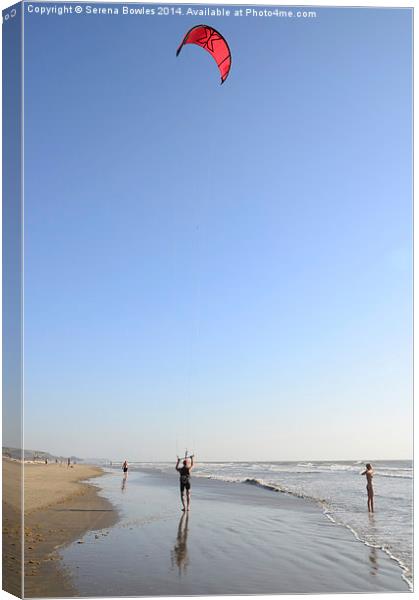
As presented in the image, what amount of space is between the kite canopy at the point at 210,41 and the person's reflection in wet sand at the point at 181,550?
462 cm

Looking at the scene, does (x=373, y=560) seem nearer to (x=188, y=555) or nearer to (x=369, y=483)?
(x=188, y=555)

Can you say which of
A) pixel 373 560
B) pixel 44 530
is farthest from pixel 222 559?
pixel 44 530

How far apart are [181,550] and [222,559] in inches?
21.0

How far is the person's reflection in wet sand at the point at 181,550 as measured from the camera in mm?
6266

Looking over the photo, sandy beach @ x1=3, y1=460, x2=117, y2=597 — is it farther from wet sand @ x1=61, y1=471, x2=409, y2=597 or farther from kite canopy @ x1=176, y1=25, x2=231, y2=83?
kite canopy @ x1=176, y1=25, x2=231, y2=83

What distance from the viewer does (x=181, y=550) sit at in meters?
6.88

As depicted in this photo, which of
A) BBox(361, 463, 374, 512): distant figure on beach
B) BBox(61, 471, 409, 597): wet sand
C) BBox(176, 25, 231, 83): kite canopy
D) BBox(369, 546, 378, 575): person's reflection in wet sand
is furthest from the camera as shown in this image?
BBox(361, 463, 374, 512): distant figure on beach

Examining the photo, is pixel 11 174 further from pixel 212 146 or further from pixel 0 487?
pixel 0 487

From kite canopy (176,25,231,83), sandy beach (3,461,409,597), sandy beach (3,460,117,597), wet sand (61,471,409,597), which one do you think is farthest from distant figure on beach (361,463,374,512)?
kite canopy (176,25,231,83)

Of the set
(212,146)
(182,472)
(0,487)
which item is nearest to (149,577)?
(0,487)

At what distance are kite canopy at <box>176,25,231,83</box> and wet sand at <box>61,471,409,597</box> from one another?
4625 mm

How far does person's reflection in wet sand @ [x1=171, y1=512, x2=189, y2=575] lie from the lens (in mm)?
6266

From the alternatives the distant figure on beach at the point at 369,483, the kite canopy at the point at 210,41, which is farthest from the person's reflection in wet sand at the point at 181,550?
the kite canopy at the point at 210,41

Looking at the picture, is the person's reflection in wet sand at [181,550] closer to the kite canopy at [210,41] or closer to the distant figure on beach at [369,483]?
the distant figure on beach at [369,483]
